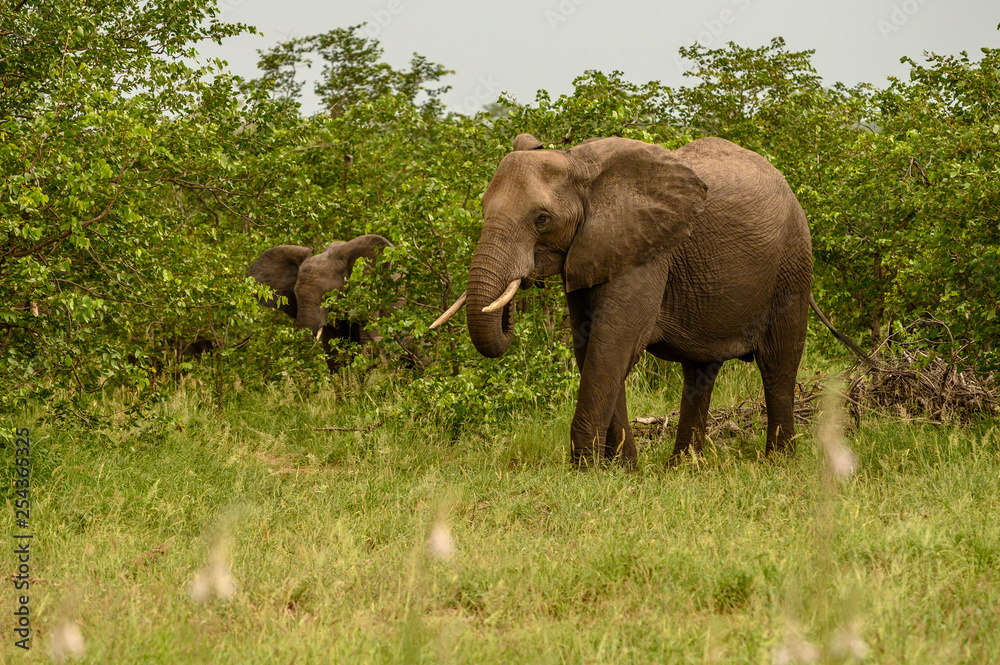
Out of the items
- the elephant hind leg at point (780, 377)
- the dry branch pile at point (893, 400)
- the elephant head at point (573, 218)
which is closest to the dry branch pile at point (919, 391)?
the dry branch pile at point (893, 400)

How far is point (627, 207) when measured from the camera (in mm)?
6910

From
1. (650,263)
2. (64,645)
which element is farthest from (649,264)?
(64,645)

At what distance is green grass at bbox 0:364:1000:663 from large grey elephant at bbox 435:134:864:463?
578 mm

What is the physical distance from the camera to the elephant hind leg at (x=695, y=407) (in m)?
8.06

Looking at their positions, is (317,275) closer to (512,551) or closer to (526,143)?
(526,143)

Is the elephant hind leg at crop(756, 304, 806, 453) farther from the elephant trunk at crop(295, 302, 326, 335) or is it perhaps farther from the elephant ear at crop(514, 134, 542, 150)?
the elephant trunk at crop(295, 302, 326, 335)

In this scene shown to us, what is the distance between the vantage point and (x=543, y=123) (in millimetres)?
9820

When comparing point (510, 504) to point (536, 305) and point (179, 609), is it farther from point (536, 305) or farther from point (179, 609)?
point (536, 305)

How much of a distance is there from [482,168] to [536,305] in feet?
4.75

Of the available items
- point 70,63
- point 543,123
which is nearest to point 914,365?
point 543,123

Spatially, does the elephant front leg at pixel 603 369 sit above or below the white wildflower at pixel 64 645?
above

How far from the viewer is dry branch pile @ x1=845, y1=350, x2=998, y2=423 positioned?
8523mm

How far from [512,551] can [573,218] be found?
247 centimetres

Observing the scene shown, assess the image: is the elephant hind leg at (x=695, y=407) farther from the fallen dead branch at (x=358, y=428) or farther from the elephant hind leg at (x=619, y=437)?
the fallen dead branch at (x=358, y=428)
